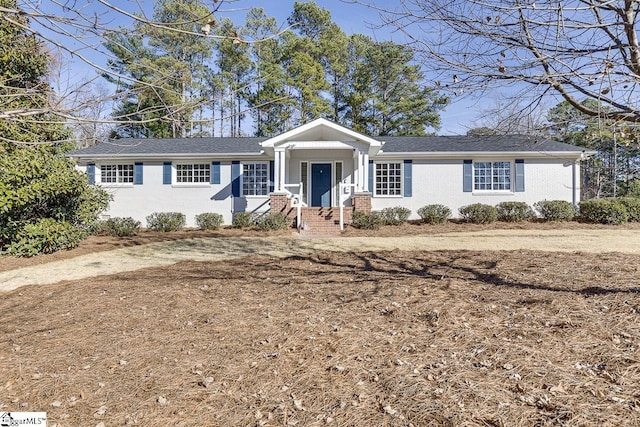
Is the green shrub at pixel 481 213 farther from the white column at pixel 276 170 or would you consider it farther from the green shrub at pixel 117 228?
the green shrub at pixel 117 228

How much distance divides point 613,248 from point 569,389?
24.9 ft

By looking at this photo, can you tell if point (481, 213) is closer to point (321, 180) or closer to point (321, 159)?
point (321, 180)

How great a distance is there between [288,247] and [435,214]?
6826 mm

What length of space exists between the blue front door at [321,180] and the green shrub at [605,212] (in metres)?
10.2

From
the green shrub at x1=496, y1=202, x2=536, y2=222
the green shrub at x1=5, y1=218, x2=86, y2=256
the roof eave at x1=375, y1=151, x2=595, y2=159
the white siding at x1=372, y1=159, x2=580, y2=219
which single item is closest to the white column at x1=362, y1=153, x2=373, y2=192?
the roof eave at x1=375, y1=151, x2=595, y2=159

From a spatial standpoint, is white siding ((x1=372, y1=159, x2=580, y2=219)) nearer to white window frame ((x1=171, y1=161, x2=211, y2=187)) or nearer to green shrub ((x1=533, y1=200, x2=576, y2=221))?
green shrub ((x1=533, y1=200, x2=576, y2=221))

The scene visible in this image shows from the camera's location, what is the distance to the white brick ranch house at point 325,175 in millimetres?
14617

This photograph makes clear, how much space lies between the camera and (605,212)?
501 inches

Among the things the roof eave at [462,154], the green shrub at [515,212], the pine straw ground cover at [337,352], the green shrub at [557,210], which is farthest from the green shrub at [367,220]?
the pine straw ground cover at [337,352]

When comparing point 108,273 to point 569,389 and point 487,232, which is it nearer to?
point 569,389

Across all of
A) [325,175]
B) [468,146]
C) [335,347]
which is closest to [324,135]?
[325,175]

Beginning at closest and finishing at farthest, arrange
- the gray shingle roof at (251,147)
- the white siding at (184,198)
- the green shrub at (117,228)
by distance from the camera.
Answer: the green shrub at (117,228) → the gray shingle roof at (251,147) → the white siding at (184,198)

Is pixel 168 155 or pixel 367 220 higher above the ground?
pixel 168 155

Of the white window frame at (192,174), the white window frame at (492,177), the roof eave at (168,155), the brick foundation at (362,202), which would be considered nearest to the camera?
the brick foundation at (362,202)
